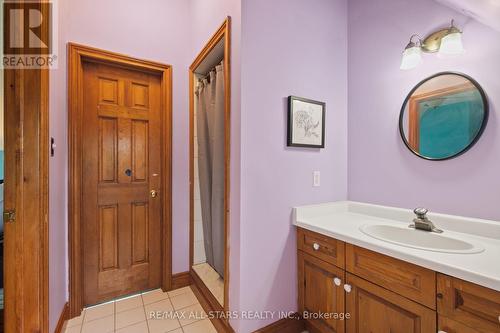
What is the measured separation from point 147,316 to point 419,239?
2.03 meters

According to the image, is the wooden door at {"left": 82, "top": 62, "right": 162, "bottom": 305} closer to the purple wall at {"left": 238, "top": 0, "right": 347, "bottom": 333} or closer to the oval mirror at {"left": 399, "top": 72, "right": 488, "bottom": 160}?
the purple wall at {"left": 238, "top": 0, "right": 347, "bottom": 333}

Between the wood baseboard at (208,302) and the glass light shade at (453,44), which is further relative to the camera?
the wood baseboard at (208,302)

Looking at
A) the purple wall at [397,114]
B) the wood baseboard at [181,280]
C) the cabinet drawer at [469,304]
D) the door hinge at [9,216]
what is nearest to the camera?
the cabinet drawer at [469,304]

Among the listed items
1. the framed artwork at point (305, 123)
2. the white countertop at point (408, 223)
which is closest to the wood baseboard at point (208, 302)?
the white countertop at point (408, 223)

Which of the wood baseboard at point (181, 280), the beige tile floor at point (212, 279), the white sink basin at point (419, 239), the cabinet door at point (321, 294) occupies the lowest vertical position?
Answer: the wood baseboard at point (181, 280)

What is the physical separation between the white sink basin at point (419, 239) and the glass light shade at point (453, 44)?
1.06 metres

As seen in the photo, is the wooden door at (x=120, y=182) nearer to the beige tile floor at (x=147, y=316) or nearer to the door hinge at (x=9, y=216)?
the beige tile floor at (x=147, y=316)

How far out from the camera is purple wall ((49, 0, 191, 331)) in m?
1.51

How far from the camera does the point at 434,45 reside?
1.42 metres

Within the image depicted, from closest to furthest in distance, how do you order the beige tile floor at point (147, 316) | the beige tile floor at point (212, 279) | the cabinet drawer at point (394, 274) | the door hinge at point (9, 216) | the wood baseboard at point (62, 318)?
1. the cabinet drawer at point (394, 274)
2. the door hinge at point (9, 216)
3. the wood baseboard at point (62, 318)
4. the beige tile floor at point (147, 316)
5. the beige tile floor at point (212, 279)

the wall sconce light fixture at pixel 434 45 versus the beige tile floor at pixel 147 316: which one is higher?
the wall sconce light fixture at pixel 434 45

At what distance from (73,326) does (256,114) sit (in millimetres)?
2055

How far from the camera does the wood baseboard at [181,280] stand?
7.13 ft

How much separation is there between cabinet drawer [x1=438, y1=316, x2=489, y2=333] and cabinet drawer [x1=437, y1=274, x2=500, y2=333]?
0.04 ft
